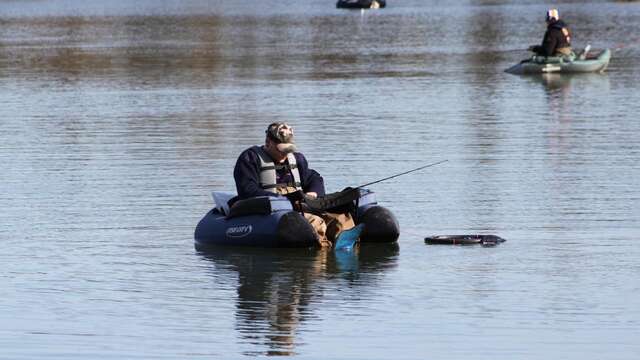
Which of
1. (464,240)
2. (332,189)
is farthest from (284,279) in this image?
(332,189)

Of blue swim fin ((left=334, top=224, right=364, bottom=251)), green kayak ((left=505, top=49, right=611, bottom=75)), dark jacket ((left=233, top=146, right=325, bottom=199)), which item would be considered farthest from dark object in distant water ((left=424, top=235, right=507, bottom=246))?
green kayak ((left=505, top=49, right=611, bottom=75))

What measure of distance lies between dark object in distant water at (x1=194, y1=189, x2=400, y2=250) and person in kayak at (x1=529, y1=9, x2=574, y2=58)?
991 inches

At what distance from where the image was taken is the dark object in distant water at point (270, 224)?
19.1m

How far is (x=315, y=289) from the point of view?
57.1 ft

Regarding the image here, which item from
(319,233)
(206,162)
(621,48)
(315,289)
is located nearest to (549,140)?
(206,162)

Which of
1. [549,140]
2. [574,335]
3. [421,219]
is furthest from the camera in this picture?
[549,140]

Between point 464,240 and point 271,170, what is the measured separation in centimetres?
219

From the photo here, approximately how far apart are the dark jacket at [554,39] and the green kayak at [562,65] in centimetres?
18

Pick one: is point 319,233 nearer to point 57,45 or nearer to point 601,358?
point 601,358

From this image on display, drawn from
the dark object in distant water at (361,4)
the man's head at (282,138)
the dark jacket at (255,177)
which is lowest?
the dark object in distant water at (361,4)

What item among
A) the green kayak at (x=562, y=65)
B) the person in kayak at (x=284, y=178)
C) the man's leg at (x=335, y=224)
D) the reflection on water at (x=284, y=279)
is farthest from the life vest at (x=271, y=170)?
the green kayak at (x=562, y=65)

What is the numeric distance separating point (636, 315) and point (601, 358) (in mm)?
1781

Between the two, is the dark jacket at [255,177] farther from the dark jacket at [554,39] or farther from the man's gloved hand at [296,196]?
the dark jacket at [554,39]

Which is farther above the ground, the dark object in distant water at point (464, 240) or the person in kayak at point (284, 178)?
the person in kayak at point (284, 178)
